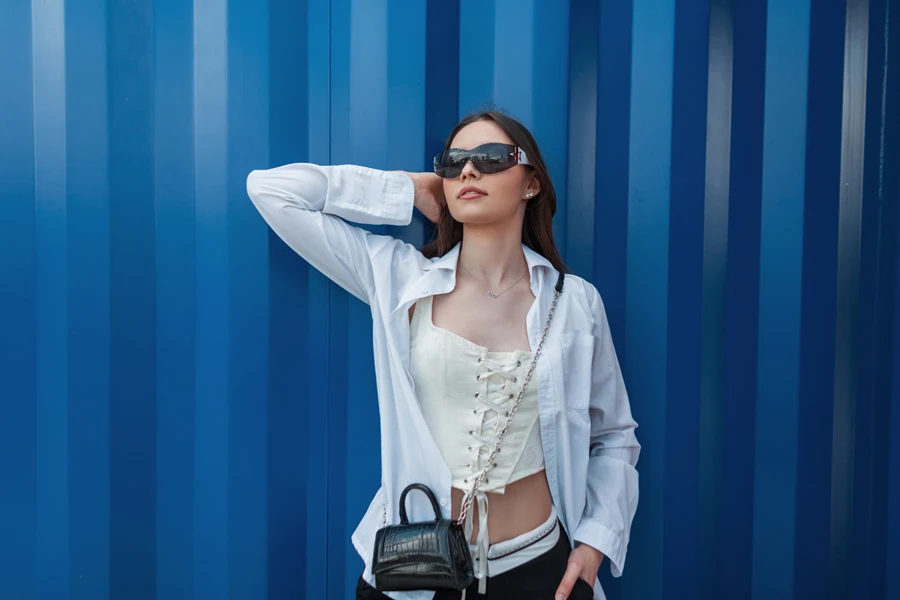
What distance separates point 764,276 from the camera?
240cm

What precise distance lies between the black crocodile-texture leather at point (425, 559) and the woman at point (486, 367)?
4.3 inches

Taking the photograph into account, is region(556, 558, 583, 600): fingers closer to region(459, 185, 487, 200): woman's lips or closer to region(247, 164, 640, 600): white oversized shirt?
region(247, 164, 640, 600): white oversized shirt

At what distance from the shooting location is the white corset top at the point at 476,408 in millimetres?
1847

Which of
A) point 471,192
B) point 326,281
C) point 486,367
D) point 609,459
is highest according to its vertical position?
point 471,192

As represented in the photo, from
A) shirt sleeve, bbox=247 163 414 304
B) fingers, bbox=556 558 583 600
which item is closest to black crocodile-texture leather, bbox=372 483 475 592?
fingers, bbox=556 558 583 600

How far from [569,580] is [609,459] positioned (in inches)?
15.9

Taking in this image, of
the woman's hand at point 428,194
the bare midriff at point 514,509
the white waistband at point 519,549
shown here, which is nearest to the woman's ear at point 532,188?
the woman's hand at point 428,194

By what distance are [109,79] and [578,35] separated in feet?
5.83

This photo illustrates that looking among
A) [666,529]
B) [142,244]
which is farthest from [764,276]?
[142,244]

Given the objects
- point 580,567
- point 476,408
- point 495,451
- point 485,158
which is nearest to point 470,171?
point 485,158

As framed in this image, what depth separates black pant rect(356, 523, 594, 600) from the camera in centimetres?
182

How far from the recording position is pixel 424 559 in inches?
66.6

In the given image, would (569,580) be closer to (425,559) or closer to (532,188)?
(425,559)

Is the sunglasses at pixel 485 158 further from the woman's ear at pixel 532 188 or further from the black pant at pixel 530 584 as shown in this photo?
the black pant at pixel 530 584
